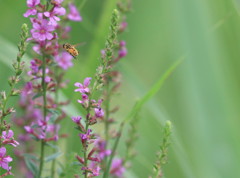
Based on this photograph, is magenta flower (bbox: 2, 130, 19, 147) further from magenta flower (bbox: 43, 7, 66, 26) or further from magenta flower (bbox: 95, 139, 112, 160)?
magenta flower (bbox: 95, 139, 112, 160)


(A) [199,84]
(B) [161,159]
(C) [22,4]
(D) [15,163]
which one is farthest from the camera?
(D) [15,163]

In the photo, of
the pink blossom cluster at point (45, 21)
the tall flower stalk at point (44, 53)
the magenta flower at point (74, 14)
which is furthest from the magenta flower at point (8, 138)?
the magenta flower at point (74, 14)

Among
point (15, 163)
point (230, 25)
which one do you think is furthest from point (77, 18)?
point (15, 163)

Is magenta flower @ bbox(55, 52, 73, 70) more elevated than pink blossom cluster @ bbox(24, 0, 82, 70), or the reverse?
magenta flower @ bbox(55, 52, 73, 70)

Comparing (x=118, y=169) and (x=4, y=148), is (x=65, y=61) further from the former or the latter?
(x=4, y=148)

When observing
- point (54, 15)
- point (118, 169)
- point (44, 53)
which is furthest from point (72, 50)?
point (118, 169)

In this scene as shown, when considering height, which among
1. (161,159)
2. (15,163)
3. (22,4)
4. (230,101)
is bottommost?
(161,159)

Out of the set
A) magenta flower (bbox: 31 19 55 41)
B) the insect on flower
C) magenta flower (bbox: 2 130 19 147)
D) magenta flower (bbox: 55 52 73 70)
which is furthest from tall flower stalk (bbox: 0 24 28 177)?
magenta flower (bbox: 55 52 73 70)

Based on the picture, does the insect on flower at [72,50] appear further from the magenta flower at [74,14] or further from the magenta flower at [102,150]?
the magenta flower at [102,150]

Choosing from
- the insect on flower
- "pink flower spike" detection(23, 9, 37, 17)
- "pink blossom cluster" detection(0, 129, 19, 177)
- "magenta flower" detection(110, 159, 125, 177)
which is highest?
the insect on flower

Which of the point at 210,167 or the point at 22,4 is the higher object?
the point at 22,4

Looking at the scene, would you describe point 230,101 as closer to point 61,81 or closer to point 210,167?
point 210,167
